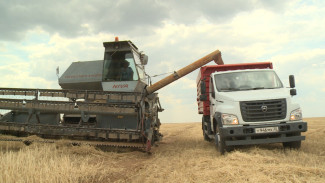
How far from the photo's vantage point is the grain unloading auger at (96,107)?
777 cm

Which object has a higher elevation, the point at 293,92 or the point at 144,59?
the point at 144,59

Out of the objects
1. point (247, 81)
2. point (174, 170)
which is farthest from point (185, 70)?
point (174, 170)

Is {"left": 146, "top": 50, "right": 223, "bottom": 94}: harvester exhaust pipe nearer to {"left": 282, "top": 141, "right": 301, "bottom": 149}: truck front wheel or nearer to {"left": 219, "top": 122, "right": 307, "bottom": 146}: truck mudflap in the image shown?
{"left": 219, "top": 122, "right": 307, "bottom": 146}: truck mudflap

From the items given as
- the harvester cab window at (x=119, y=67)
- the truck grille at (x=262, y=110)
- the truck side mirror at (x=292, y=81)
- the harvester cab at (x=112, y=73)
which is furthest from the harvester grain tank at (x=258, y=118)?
the harvester cab window at (x=119, y=67)

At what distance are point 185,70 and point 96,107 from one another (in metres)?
4.02

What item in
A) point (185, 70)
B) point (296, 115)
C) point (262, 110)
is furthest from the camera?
point (185, 70)

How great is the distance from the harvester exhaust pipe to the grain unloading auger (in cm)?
5

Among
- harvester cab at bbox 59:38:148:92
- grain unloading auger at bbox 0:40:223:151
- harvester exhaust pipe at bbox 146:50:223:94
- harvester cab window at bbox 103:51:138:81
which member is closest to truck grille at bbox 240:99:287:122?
grain unloading auger at bbox 0:40:223:151

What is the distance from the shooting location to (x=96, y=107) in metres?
7.88

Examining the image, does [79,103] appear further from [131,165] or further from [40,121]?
[131,165]

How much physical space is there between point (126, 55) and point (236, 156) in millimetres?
5222

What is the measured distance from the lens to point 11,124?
26.8ft

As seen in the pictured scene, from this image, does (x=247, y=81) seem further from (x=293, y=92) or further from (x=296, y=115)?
(x=296, y=115)

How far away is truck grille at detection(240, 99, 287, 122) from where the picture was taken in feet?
22.0
